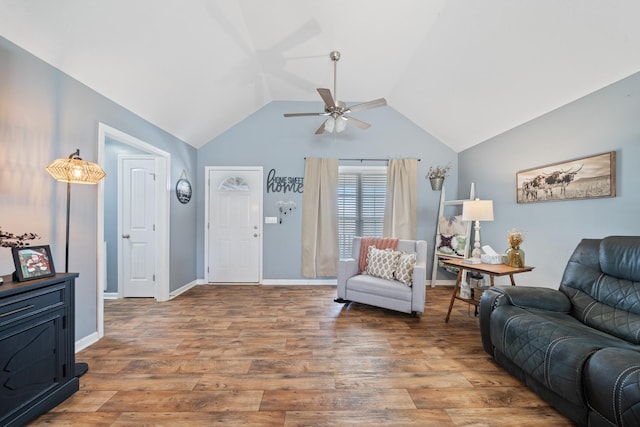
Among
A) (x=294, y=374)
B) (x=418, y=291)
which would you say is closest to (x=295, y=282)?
(x=418, y=291)

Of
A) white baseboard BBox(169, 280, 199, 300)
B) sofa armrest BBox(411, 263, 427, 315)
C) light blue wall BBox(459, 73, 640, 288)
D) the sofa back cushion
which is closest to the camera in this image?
the sofa back cushion

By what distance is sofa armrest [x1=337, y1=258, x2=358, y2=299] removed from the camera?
3.40 m

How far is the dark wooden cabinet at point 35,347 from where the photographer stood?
1398mm

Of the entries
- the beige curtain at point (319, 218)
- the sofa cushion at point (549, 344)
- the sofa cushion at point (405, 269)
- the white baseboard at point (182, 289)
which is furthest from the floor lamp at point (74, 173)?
the sofa cushion at point (549, 344)

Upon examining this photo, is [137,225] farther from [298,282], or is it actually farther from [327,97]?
[327,97]

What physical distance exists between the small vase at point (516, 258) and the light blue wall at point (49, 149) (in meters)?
4.24

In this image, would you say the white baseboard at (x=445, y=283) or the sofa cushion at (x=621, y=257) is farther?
the white baseboard at (x=445, y=283)

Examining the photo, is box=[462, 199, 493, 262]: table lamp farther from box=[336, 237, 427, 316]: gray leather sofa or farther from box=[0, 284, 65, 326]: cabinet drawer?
box=[0, 284, 65, 326]: cabinet drawer

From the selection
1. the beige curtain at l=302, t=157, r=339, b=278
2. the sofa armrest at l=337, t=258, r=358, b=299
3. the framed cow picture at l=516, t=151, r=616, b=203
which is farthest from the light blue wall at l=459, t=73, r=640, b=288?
the beige curtain at l=302, t=157, r=339, b=278

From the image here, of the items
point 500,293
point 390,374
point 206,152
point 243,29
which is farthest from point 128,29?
point 500,293

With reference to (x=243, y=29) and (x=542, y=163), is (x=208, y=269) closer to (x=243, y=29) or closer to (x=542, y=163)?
(x=243, y=29)

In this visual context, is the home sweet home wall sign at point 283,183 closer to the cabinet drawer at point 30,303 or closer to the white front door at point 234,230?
the white front door at point 234,230

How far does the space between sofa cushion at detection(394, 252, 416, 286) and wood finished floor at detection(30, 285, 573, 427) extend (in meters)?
0.45

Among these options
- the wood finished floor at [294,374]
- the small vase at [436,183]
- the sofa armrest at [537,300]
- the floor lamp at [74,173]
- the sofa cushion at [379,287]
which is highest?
the small vase at [436,183]
